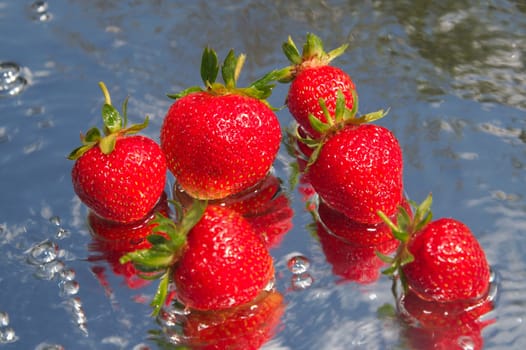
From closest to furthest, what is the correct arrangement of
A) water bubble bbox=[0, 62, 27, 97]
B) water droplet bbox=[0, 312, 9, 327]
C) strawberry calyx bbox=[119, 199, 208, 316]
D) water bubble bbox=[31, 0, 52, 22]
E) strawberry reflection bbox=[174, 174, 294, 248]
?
strawberry calyx bbox=[119, 199, 208, 316]
water droplet bbox=[0, 312, 9, 327]
strawberry reflection bbox=[174, 174, 294, 248]
water bubble bbox=[0, 62, 27, 97]
water bubble bbox=[31, 0, 52, 22]

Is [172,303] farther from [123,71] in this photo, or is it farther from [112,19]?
[112,19]

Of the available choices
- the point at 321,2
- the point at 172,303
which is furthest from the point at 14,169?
the point at 321,2

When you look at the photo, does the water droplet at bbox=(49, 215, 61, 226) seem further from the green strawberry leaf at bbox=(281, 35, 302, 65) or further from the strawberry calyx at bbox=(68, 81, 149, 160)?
the green strawberry leaf at bbox=(281, 35, 302, 65)

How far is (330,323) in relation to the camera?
36.6 inches

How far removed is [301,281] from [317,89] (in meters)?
0.24

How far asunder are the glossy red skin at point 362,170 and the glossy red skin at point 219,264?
14 centimetres

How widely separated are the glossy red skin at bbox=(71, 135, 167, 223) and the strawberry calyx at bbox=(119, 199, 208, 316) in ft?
0.46

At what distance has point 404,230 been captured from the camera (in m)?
0.90

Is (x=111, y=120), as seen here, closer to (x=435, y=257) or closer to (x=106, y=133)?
(x=106, y=133)

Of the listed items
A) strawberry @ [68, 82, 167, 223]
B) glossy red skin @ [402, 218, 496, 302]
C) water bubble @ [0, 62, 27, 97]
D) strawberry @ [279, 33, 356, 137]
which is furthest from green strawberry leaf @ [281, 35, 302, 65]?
water bubble @ [0, 62, 27, 97]

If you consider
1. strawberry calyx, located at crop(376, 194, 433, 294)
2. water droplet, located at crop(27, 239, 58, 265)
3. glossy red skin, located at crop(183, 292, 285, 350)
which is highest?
strawberry calyx, located at crop(376, 194, 433, 294)

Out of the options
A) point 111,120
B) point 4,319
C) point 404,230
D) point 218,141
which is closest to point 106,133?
point 111,120

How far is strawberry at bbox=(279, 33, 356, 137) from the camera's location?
107 centimetres

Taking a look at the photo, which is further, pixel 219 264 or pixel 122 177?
pixel 122 177
